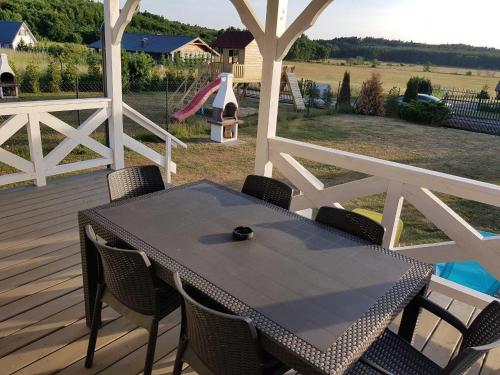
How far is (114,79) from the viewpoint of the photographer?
4.34m

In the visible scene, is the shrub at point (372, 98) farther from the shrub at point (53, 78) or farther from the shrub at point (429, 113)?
the shrub at point (53, 78)

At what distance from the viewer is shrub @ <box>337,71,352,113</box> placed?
16250 millimetres

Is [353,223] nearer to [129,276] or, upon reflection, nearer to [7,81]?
[129,276]

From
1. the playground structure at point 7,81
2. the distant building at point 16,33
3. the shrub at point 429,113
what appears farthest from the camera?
the distant building at point 16,33

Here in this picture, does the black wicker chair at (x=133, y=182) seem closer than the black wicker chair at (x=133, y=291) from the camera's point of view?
No

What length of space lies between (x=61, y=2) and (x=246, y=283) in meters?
26.0

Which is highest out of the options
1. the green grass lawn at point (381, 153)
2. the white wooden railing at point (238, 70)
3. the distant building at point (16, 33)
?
the distant building at point (16, 33)

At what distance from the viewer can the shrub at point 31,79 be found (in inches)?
525

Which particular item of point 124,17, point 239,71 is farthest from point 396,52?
point 124,17

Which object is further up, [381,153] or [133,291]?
[133,291]

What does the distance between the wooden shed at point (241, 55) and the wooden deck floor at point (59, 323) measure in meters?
12.9

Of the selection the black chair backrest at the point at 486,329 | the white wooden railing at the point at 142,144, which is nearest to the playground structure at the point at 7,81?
the white wooden railing at the point at 142,144

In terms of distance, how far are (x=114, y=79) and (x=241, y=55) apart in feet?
41.5

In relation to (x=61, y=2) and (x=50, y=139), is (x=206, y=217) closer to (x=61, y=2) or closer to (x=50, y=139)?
(x=50, y=139)
